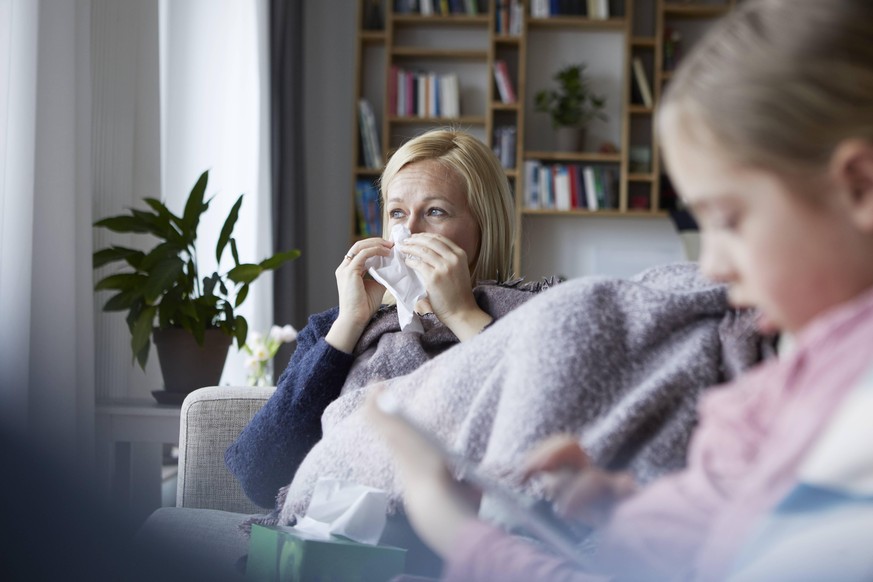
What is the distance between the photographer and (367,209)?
5.20 metres

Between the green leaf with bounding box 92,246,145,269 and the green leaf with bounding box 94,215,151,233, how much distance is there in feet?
0.18

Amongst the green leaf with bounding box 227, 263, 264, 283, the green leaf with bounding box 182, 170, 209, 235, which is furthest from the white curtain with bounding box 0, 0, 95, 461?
the green leaf with bounding box 227, 263, 264, 283

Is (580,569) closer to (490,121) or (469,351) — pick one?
(469,351)

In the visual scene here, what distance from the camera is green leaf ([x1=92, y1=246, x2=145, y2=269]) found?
99.0 inches

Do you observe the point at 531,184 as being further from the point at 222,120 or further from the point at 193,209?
the point at 193,209

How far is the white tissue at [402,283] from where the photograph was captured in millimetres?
1417

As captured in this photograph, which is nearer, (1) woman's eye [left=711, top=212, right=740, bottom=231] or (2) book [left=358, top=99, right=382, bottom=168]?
(1) woman's eye [left=711, top=212, right=740, bottom=231]

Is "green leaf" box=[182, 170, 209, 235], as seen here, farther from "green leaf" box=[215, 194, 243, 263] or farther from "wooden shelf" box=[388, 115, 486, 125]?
"wooden shelf" box=[388, 115, 486, 125]

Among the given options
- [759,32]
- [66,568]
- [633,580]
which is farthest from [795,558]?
[66,568]

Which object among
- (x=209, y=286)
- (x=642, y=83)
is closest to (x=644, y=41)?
(x=642, y=83)

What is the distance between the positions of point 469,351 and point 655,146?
4531 millimetres

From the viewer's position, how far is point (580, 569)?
615 millimetres

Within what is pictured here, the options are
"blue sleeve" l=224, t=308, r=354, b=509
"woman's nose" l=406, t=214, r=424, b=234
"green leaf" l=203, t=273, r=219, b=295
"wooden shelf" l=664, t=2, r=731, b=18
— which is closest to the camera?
"blue sleeve" l=224, t=308, r=354, b=509

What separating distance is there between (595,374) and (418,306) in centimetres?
73
